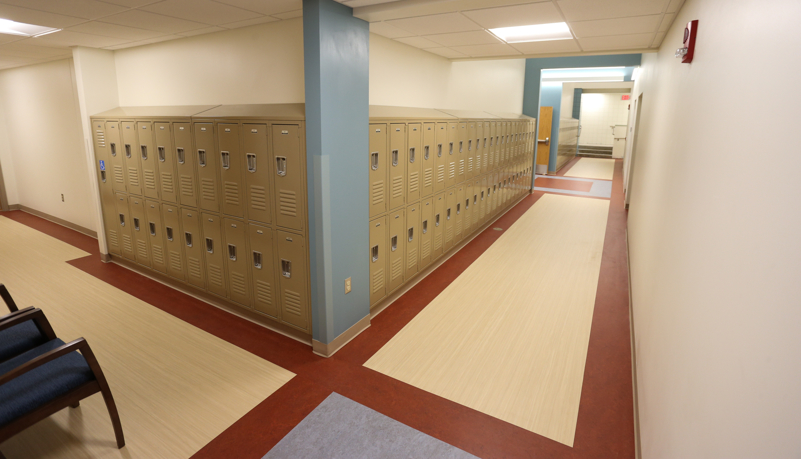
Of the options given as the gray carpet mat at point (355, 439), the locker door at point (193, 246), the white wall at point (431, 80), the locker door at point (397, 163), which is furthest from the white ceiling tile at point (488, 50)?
the gray carpet mat at point (355, 439)

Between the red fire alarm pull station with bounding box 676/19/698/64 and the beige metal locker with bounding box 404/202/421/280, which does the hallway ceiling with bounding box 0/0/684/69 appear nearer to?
the red fire alarm pull station with bounding box 676/19/698/64

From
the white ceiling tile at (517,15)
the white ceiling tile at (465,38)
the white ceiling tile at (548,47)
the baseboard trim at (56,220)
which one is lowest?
the baseboard trim at (56,220)

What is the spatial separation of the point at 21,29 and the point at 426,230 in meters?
4.72

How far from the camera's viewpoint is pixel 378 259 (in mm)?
4082

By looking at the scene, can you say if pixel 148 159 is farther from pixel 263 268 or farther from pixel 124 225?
pixel 263 268

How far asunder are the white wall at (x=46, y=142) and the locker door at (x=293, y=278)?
14.1ft

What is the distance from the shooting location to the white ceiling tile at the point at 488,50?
191 inches

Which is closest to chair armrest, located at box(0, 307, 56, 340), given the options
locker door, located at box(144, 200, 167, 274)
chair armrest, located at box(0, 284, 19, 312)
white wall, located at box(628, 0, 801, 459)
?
chair armrest, located at box(0, 284, 19, 312)

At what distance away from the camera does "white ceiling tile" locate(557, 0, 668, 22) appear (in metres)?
2.99

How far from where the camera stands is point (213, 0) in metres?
2.97

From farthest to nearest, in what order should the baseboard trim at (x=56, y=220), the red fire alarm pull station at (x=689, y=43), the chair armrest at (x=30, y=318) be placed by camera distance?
the baseboard trim at (x=56, y=220) < the chair armrest at (x=30, y=318) < the red fire alarm pull station at (x=689, y=43)

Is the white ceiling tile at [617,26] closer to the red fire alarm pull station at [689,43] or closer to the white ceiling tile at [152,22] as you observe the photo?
the red fire alarm pull station at [689,43]

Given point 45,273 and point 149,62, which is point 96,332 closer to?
point 45,273

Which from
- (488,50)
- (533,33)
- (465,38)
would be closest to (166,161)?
(465,38)
